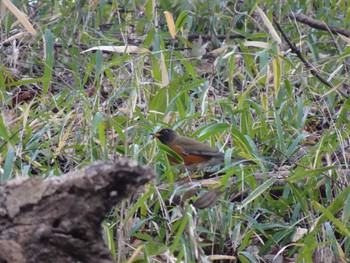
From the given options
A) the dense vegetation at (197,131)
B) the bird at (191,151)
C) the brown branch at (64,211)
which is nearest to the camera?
the brown branch at (64,211)

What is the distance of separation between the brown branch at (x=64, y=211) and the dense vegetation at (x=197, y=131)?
56cm

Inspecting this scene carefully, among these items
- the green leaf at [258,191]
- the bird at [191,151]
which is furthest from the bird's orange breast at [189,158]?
the green leaf at [258,191]

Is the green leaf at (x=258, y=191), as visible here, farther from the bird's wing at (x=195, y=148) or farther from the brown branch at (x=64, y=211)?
the brown branch at (x=64, y=211)

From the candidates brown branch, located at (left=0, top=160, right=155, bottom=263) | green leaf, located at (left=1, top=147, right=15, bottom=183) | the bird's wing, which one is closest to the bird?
the bird's wing

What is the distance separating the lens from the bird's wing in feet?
13.9

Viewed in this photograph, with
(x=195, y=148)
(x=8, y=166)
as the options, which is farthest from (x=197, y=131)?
(x=8, y=166)

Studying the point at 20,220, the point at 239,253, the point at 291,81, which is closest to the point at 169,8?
the point at 291,81

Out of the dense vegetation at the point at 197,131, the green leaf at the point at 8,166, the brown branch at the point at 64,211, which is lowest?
the dense vegetation at the point at 197,131

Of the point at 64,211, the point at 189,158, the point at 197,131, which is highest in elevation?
the point at 64,211

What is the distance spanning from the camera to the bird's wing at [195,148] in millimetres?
4246

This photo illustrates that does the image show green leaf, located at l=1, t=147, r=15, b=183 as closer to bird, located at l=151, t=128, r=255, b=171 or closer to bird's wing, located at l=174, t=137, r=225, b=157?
bird, located at l=151, t=128, r=255, b=171

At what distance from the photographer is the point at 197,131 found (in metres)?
4.13

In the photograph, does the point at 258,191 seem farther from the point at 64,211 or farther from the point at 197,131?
the point at 64,211

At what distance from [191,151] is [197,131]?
333 millimetres
